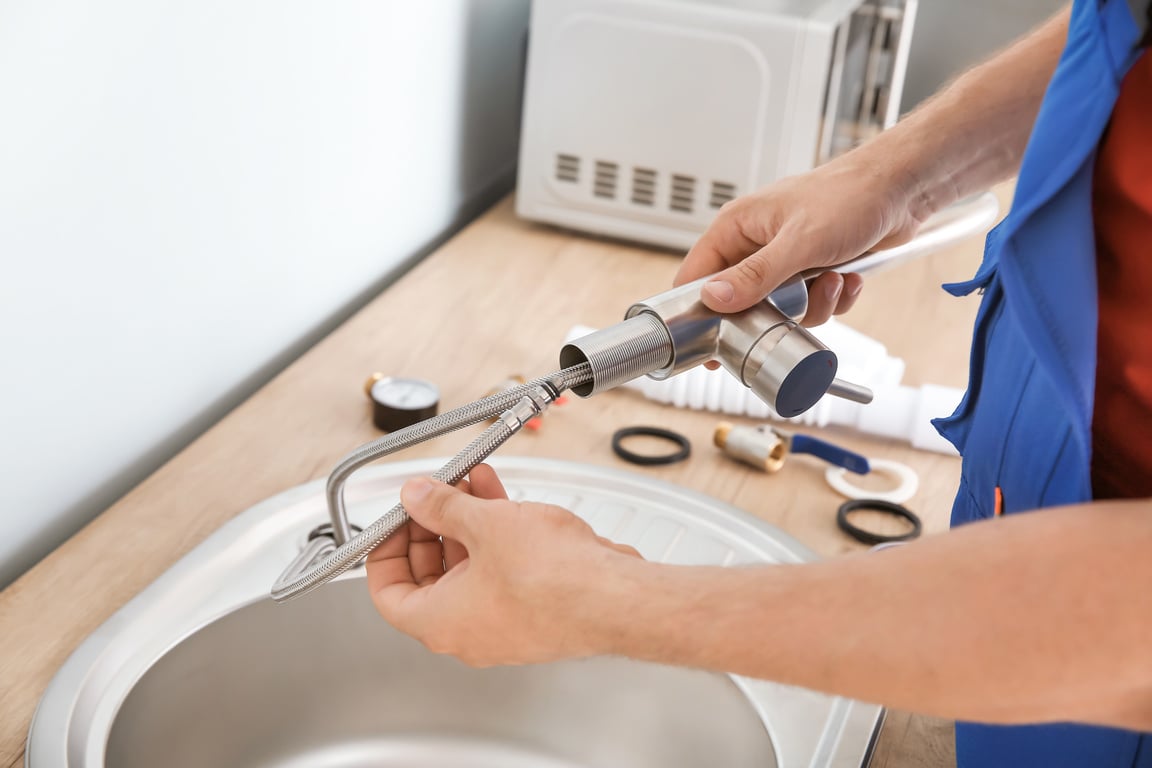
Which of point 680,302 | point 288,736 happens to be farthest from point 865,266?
point 288,736

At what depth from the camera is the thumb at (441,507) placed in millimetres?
606

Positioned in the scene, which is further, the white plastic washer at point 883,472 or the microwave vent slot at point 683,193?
the microwave vent slot at point 683,193

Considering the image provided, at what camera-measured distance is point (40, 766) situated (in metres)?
0.70

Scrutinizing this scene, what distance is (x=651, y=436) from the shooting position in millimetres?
1160

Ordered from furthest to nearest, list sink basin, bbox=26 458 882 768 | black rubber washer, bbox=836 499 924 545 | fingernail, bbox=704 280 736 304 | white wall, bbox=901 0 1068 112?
white wall, bbox=901 0 1068 112 < black rubber washer, bbox=836 499 924 545 < sink basin, bbox=26 458 882 768 < fingernail, bbox=704 280 736 304

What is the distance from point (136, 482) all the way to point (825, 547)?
648 mm

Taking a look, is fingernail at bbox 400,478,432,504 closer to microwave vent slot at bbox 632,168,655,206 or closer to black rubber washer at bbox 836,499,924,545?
black rubber washer at bbox 836,499,924,545

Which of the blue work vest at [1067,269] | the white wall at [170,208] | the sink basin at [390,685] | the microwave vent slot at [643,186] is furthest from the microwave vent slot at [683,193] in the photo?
the blue work vest at [1067,269]

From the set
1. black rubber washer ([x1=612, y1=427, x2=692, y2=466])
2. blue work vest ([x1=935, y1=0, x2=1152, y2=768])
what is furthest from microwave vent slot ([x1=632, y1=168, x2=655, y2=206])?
blue work vest ([x1=935, y1=0, x2=1152, y2=768])

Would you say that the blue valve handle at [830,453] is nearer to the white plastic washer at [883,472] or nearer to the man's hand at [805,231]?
the white plastic washer at [883,472]

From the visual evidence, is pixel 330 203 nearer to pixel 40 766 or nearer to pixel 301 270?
pixel 301 270

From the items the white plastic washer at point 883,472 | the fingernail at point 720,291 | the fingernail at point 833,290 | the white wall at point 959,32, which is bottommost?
the white plastic washer at point 883,472

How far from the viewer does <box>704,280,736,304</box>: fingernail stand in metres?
0.70

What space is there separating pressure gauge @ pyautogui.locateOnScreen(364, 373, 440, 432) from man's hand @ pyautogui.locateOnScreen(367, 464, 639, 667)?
1.45 feet
